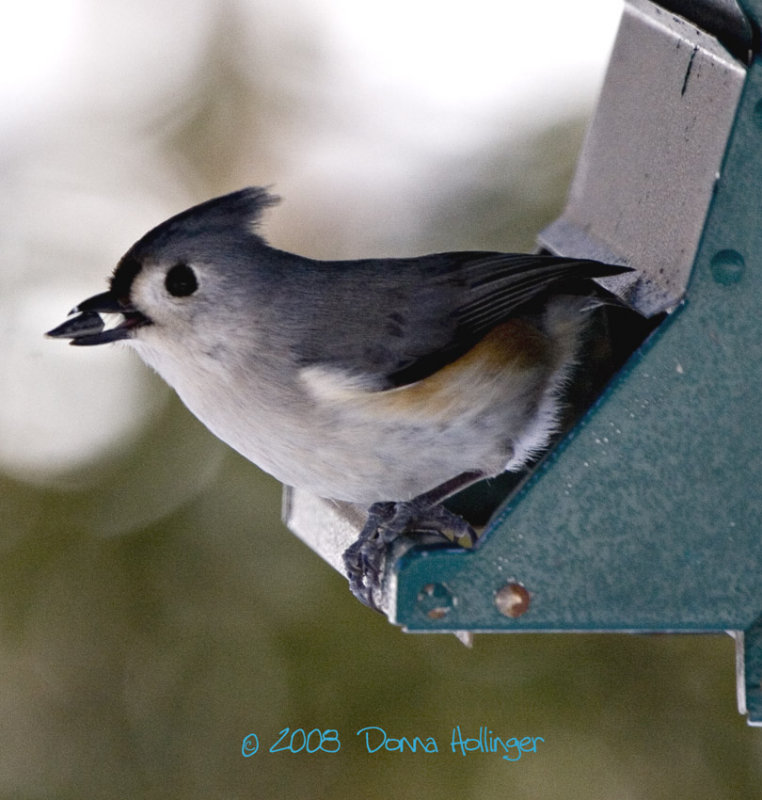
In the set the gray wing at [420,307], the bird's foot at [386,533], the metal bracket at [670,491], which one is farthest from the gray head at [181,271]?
the metal bracket at [670,491]

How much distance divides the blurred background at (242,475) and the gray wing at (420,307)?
1.06 metres

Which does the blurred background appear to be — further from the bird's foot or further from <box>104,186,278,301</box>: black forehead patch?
<box>104,186,278,301</box>: black forehead patch

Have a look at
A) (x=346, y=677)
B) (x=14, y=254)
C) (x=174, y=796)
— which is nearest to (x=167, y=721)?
(x=174, y=796)

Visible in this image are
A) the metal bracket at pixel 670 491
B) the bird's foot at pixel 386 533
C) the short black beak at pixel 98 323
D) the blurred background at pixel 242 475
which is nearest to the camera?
the metal bracket at pixel 670 491

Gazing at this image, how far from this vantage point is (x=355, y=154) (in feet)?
12.3

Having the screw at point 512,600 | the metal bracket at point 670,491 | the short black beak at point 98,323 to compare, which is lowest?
the screw at point 512,600

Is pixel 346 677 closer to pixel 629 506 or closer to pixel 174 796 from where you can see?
pixel 174 796

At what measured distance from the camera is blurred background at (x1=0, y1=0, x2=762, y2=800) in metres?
2.76

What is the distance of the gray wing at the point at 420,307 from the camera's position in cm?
193

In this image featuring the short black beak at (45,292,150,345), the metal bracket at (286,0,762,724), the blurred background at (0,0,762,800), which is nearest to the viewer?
the metal bracket at (286,0,762,724)

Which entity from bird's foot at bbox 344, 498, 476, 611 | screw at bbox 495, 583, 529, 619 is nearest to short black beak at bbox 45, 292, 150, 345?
bird's foot at bbox 344, 498, 476, 611

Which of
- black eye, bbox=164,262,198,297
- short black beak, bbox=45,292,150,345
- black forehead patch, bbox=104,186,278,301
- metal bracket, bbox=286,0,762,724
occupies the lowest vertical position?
metal bracket, bbox=286,0,762,724

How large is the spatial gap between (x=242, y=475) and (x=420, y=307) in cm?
130

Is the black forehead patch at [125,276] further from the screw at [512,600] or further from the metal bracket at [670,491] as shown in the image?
the screw at [512,600]
